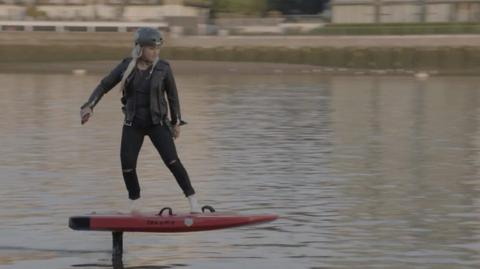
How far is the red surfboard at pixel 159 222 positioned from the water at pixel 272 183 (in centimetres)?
34

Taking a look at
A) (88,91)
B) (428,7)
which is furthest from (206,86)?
(428,7)

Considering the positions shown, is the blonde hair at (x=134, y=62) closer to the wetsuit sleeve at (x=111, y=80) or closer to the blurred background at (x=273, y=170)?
the wetsuit sleeve at (x=111, y=80)

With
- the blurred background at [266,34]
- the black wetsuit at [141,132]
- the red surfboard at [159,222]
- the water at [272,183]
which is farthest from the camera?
the blurred background at [266,34]

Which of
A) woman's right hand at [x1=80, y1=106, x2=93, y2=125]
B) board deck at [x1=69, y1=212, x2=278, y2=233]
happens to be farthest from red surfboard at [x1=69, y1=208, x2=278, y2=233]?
woman's right hand at [x1=80, y1=106, x2=93, y2=125]

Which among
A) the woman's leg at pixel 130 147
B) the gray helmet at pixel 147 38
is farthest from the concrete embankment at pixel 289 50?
the gray helmet at pixel 147 38

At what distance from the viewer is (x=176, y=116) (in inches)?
507

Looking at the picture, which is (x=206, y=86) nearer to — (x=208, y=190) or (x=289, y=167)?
(x=289, y=167)

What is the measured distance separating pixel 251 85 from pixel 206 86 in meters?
2.60

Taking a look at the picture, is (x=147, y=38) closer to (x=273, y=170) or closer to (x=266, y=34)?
(x=273, y=170)

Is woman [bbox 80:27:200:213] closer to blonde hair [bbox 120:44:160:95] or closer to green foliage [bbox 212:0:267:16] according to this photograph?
blonde hair [bbox 120:44:160:95]

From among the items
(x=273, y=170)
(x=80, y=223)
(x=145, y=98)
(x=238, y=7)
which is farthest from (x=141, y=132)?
(x=238, y=7)

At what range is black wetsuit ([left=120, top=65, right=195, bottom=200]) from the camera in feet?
41.9

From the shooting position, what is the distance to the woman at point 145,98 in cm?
1269

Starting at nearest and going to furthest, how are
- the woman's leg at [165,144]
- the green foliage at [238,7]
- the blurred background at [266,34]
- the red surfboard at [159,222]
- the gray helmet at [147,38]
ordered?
1. the red surfboard at [159,222]
2. the gray helmet at [147,38]
3. the woman's leg at [165,144]
4. the blurred background at [266,34]
5. the green foliage at [238,7]
